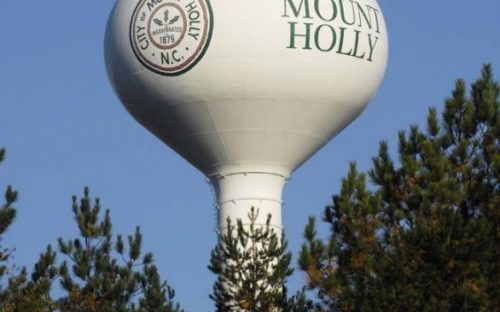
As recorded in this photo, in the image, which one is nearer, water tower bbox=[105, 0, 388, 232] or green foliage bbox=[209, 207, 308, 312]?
green foliage bbox=[209, 207, 308, 312]

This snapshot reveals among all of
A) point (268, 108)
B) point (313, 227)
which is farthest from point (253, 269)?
point (268, 108)

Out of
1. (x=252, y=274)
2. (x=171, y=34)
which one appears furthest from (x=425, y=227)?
(x=171, y=34)

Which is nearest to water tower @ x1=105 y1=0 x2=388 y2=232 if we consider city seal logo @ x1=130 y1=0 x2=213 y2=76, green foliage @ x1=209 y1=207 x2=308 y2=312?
Answer: city seal logo @ x1=130 y1=0 x2=213 y2=76

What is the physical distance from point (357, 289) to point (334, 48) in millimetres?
4668

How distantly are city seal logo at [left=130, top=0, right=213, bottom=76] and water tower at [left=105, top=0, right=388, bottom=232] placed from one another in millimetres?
17

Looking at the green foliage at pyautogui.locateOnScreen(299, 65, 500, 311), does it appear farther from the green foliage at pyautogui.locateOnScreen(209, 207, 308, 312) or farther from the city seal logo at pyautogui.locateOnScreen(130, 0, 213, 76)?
the city seal logo at pyautogui.locateOnScreen(130, 0, 213, 76)

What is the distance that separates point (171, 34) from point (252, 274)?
4.44 m

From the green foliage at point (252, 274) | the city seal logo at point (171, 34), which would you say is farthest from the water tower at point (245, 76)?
the green foliage at point (252, 274)

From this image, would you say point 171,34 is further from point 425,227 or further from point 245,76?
point 425,227

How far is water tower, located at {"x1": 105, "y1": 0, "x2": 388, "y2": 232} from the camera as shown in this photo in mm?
27625

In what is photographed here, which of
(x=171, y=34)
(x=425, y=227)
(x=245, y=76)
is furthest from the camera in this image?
(x=171, y=34)

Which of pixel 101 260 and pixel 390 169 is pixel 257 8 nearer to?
pixel 390 169

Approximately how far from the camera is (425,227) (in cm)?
2503

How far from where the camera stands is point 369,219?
2620 centimetres
